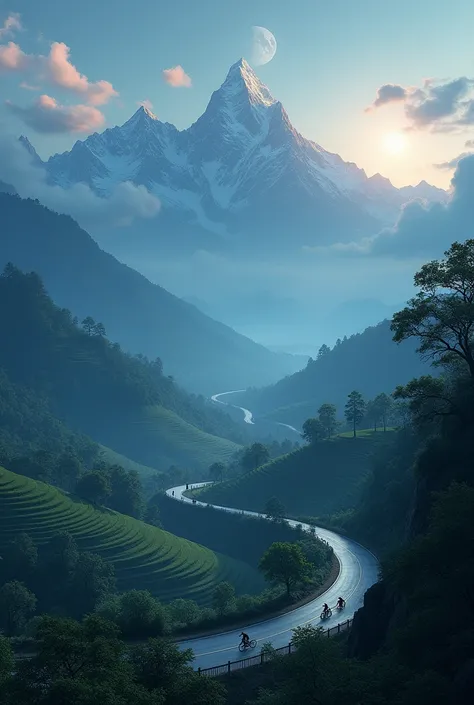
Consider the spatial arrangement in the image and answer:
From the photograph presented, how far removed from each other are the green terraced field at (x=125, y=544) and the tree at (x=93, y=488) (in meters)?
5.51

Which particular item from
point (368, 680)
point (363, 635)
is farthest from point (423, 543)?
point (363, 635)

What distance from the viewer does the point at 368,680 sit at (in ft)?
84.5

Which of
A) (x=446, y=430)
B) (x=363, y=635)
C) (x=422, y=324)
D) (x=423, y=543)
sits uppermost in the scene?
(x=422, y=324)

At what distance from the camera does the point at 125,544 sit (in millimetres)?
105875

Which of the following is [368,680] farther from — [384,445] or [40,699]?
[384,445]

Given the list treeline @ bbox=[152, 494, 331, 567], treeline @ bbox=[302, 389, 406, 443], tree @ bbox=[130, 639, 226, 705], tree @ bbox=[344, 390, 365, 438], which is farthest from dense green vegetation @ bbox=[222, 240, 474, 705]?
treeline @ bbox=[302, 389, 406, 443]

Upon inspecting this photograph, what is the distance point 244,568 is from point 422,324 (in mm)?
86375

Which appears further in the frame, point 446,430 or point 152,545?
point 152,545

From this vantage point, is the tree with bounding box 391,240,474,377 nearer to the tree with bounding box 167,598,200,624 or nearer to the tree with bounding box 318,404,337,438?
the tree with bounding box 167,598,200,624

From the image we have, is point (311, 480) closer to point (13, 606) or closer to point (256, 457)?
point (256, 457)

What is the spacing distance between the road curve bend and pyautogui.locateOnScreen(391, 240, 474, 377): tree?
29.6 m

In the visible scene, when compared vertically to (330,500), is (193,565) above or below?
below

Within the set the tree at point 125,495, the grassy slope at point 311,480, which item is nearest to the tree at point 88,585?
the tree at point 125,495

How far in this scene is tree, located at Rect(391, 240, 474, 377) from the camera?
41.0m
